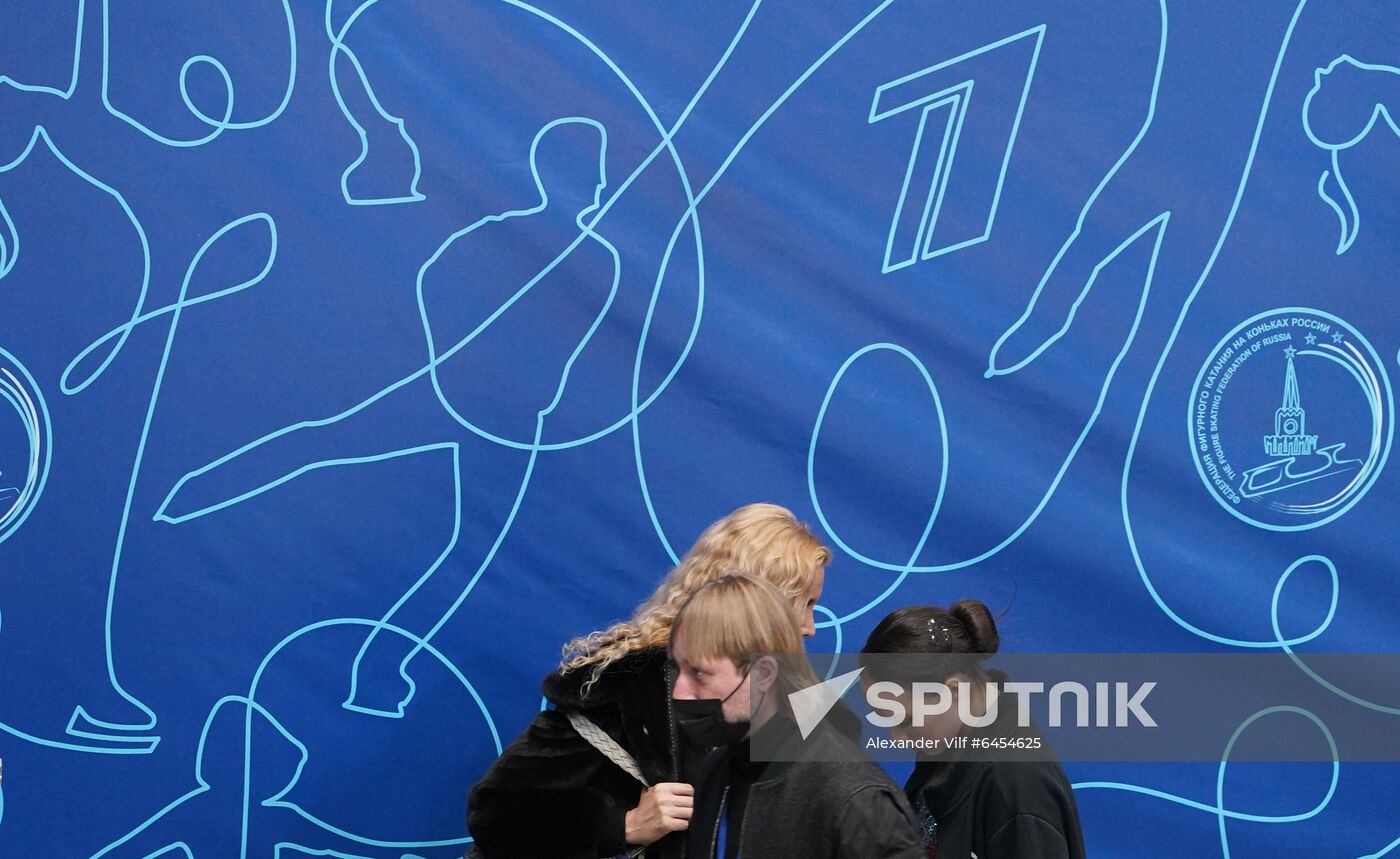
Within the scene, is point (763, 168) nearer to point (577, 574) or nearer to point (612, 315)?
point (612, 315)

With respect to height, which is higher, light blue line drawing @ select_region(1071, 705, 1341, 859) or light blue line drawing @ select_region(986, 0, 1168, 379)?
light blue line drawing @ select_region(986, 0, 1168, 379)

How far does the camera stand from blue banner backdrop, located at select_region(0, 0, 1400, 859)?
218 centimetres

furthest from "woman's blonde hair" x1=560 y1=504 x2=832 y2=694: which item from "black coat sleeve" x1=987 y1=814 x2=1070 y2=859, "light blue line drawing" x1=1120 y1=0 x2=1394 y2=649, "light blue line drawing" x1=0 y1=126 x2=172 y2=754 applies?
"light blue line drawing" x1=0 y1=126 x2=172 y2=754

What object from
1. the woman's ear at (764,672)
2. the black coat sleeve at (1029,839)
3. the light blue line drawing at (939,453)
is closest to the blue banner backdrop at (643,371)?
the light blue line drawing at (939,453)

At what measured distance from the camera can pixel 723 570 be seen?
170cm

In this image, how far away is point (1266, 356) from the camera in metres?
2.19

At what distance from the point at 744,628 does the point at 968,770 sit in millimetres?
351

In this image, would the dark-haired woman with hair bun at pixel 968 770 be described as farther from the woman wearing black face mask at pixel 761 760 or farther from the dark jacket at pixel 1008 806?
the woman wearing black face mask at pixel 761 760

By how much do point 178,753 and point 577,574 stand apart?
0.71m

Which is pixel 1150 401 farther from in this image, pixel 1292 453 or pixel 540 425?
pixel 540 425

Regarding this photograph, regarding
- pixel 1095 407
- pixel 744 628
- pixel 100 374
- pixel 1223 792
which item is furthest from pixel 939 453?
pixel 100 374

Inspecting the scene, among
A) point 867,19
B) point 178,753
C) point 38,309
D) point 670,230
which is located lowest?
point 178,753

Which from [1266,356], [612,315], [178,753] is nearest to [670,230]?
[612,315]

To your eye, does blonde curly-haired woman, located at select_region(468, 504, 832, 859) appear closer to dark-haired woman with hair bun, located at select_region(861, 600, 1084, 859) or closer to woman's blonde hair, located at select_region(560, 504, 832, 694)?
woman's blonde hair, located at select_region(560, 504, 832, 694)
